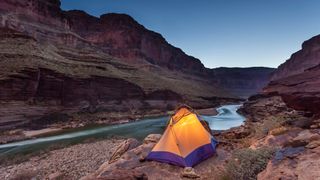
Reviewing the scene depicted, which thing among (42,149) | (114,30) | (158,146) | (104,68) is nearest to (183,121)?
(158,146)

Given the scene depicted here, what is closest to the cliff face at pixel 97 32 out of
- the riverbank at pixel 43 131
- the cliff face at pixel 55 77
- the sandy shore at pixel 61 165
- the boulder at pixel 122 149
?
the cliff face at pixel 55 77

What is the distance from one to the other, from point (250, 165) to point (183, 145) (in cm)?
329

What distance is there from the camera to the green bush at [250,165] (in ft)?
20.0

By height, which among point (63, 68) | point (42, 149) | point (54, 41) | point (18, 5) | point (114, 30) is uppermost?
point (114, 30)

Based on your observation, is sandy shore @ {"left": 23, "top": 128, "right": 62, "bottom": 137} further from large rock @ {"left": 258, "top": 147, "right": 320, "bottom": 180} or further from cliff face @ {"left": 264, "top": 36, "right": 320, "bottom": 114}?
large rock @ {"left": 258, "top": 147, "right": 320, "bottom": 180}

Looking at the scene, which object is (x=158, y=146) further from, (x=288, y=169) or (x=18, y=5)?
(x=18, y=5)

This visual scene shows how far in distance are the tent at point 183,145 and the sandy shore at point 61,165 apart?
5434 mm

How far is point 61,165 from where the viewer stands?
1422 cm

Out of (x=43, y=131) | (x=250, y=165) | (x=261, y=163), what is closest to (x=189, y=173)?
(x=250, y=165)

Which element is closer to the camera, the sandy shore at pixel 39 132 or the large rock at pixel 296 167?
the large rock at pixel 296 167

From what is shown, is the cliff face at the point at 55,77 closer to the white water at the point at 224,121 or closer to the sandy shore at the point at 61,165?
the white water at the point at 224,121

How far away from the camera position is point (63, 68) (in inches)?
1742

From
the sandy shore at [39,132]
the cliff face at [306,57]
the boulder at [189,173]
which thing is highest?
the cliff face at [306,57]

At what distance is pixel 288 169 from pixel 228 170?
5.82ft
